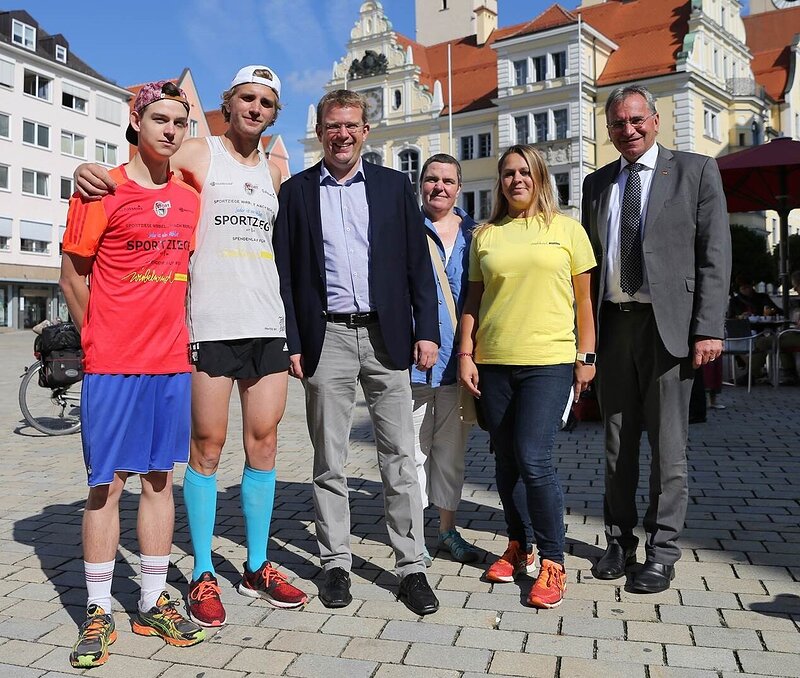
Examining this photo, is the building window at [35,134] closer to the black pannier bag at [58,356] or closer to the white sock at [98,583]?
the black pannier bag at [58,356]

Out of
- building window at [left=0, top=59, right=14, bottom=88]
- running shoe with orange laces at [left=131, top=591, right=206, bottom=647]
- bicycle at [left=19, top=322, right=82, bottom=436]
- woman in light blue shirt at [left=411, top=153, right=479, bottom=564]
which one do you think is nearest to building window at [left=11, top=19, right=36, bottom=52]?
building window at [left=0, top=59, right=14, bottom=88]

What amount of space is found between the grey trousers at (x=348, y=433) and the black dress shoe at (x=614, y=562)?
89cm

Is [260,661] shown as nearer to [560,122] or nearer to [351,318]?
[351,318]

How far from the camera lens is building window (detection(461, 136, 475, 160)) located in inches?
1824

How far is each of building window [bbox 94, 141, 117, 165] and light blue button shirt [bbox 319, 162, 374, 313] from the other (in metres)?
50.9

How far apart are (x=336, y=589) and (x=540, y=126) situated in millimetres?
41745

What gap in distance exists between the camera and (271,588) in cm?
384

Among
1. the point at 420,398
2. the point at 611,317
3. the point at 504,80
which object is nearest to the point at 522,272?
the point at 611,317

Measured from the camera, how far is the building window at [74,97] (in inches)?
1929

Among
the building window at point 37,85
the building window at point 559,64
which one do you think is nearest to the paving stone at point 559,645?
the building window at point 559,64

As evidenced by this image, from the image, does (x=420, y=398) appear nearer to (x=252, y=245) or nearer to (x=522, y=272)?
(x=522, y=272)

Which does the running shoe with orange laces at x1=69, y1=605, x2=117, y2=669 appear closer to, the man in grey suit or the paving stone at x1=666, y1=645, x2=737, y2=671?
the paving stone at x1=666, y1=645, x2=737, y2=671

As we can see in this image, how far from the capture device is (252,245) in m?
3.76

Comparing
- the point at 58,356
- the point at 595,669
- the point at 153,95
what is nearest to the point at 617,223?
the point at 595,669
